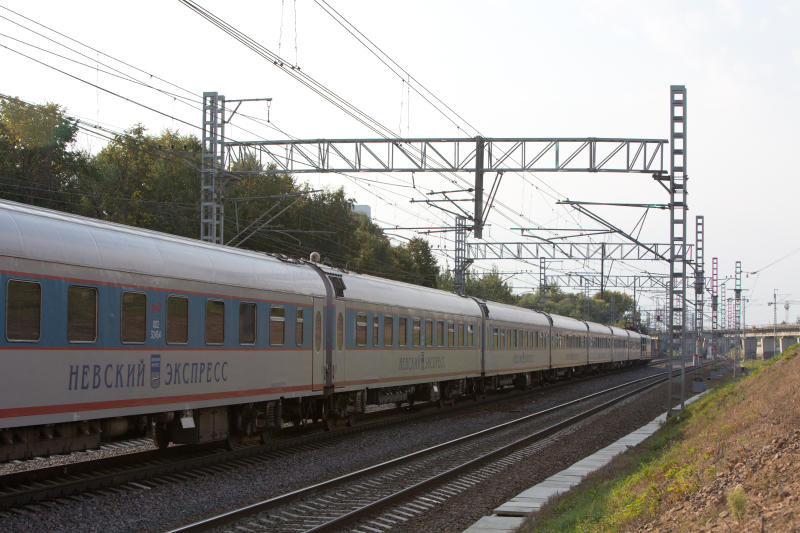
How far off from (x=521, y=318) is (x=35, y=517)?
29181mm

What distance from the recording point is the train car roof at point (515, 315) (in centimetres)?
3362

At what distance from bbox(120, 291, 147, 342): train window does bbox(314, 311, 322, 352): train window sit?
6116 millimetres

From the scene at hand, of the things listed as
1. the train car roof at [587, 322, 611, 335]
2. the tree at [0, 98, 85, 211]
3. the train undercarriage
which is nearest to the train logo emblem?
the train undercarriage

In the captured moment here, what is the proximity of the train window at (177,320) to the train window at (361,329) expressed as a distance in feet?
24.0

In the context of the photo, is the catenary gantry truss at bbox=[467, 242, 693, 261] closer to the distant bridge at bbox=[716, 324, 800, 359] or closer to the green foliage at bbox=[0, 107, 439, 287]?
the green foliage at bbox=[0, 107, 439, 287]

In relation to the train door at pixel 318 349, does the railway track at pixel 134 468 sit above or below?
below

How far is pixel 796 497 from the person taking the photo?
25.3 ft

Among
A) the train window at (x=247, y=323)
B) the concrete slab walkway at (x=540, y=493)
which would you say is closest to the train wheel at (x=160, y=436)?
the train window at (x=247, y=323)

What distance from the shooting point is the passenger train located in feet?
35.8

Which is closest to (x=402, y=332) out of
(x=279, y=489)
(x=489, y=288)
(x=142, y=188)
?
(x=279, y=489)

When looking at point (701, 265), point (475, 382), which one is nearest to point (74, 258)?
point (475, 382)

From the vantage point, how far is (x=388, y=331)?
74.8 ft

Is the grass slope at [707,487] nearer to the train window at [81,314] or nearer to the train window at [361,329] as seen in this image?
the train window at [81,314]

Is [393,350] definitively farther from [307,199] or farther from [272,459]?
[307,199]
